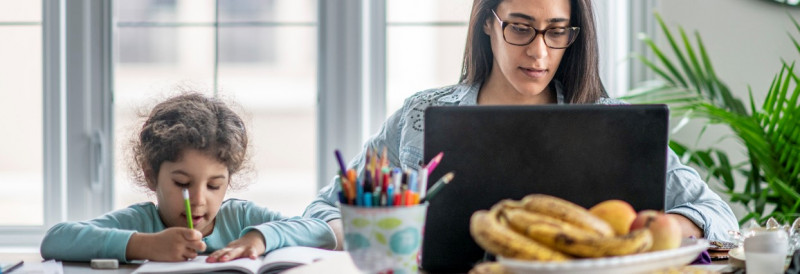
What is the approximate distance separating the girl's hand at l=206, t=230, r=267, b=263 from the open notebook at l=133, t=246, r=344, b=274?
2 centimetres

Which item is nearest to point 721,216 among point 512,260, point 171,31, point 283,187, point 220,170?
point 512,260

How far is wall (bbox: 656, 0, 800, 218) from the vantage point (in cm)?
258

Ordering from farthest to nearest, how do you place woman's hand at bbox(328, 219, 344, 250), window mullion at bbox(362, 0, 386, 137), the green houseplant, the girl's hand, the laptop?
1. window mullion at bbox(362, 0, 386, 137)
2. the green houseplant
3. woman's hand at bbox(328, 219, 344, 250)
4. the girl's hand
5. the laptop

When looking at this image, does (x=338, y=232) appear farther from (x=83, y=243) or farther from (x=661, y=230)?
(x=661, y=230)

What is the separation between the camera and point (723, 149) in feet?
8.63

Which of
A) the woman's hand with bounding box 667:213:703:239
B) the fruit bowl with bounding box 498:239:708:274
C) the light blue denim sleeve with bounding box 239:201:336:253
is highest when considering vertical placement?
the fruit bowl with bounding box 498:239:708:274

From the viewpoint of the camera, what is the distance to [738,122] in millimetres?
2303

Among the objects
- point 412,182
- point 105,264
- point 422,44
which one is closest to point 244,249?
point 105,264

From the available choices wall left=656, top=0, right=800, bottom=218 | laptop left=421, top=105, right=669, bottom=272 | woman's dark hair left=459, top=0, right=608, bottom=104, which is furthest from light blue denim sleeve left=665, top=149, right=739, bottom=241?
wall left=656, top=0, right=800, bottom=218

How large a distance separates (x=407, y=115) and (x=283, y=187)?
947mm

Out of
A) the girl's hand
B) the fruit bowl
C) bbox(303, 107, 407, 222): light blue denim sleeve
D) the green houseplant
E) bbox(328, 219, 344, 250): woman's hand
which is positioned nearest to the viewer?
the fruit bowl

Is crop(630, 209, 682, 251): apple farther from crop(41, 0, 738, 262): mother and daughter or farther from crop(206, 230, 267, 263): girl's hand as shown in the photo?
crop(206, 230, 267, 263): girl's hand

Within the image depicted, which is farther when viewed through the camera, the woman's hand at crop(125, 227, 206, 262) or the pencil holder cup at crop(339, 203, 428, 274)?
the woman's hand at crop(125, 227, 206, 262)

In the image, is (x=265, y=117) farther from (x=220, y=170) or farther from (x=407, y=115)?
(x=220, y=170)
